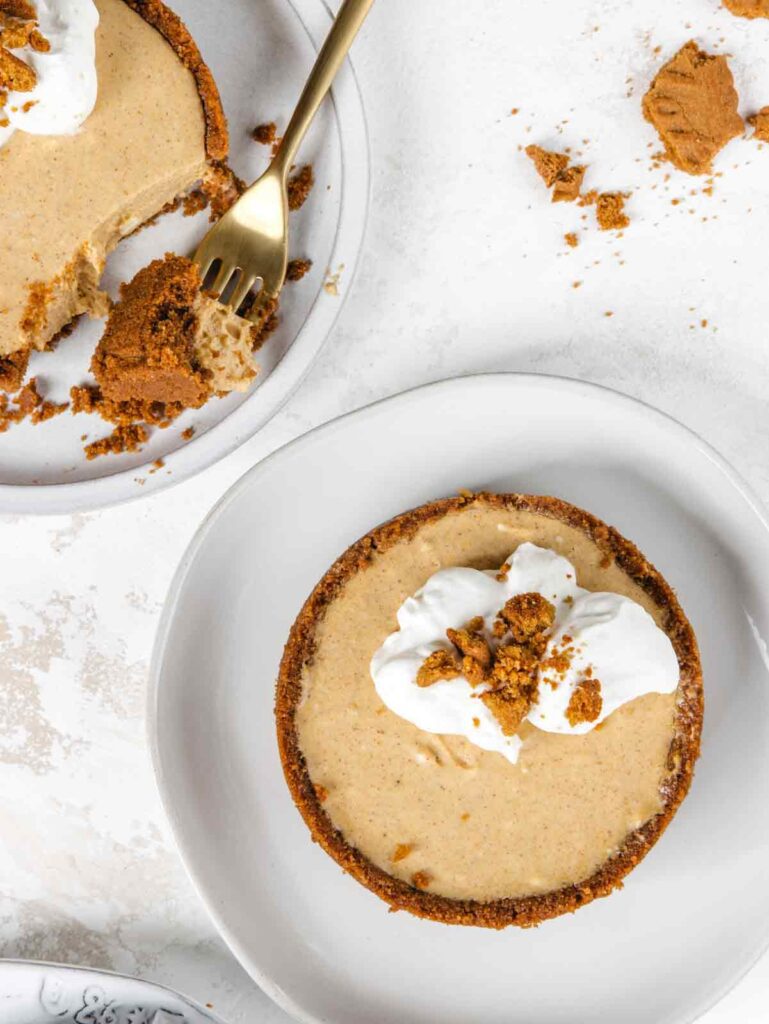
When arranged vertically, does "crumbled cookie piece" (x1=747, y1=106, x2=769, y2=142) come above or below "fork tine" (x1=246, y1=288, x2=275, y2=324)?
above

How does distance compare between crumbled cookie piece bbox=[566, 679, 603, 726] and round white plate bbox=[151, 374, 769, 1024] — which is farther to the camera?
round white plate bbox=[151, 374, 769, 1024]

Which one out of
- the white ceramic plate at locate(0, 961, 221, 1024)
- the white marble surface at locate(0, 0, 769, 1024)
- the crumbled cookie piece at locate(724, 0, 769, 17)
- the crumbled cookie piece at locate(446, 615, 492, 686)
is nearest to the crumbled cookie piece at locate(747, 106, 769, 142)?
the white marble surface at locate(0, 0, 769, 1024)

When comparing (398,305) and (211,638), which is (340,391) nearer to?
(398,305)

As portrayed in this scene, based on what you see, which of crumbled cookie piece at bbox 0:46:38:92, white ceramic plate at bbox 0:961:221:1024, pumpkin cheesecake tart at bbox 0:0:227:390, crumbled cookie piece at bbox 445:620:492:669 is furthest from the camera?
white ceramic plate at bbox 0:961:221:1024

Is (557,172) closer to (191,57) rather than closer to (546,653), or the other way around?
(191,57)

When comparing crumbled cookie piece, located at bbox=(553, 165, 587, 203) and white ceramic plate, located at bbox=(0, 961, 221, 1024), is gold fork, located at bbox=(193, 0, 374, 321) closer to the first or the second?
crumbled cookie piece, located at bbox=(553, 165, 587, 203)

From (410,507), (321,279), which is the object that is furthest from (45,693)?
(321,279)

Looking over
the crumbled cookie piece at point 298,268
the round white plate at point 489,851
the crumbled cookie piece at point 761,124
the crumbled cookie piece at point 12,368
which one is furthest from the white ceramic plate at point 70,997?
the crumbled cookie piece at point 761,124
